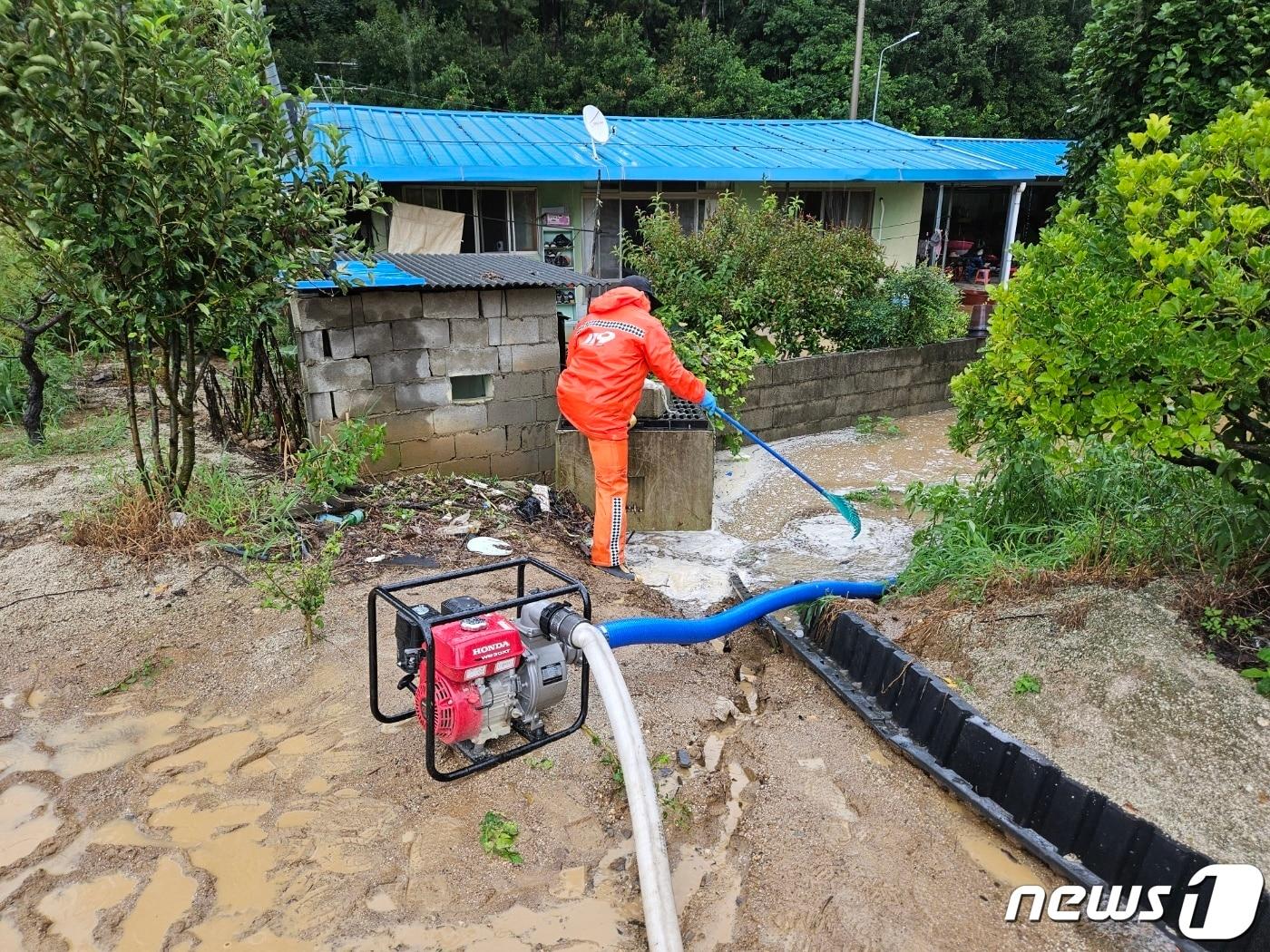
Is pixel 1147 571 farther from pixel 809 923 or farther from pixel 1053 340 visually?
pixel 809 923

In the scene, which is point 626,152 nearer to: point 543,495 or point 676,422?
point 676,422

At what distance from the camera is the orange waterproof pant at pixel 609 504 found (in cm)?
512

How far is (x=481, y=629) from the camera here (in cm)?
264

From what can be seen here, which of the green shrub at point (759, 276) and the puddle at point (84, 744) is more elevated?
the green shrub at point (759, 276)

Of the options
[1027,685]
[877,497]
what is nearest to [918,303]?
[877,497]

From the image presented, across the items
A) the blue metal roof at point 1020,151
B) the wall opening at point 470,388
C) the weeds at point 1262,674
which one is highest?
the blue metal roof at point 1020,151

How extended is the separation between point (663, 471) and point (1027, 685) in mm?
3052

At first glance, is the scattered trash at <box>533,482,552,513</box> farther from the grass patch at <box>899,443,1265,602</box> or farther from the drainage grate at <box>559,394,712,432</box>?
the grass patch at <box>899,443,1265,602</box>

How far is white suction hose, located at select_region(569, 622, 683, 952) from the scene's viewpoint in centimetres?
215

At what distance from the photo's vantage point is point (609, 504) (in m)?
5.14

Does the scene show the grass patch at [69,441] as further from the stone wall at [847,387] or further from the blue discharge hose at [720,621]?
the stone wall at [847,387]

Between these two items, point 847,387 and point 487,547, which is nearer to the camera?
point 487,547

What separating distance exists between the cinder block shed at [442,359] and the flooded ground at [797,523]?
4.52ft

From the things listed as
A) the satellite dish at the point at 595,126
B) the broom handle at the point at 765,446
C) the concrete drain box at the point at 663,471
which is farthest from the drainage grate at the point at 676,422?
the satellite dish at the point at 595,126
